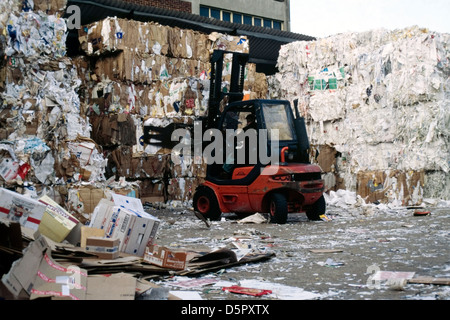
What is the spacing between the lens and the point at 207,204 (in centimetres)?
931

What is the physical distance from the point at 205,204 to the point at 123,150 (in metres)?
2.07

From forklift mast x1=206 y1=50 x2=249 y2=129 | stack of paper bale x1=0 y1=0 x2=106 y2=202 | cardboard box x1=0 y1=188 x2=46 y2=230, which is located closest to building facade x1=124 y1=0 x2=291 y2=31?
forklift mast x1=206 y1=50 x2=249 y2=129

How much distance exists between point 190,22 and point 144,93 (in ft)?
11.8

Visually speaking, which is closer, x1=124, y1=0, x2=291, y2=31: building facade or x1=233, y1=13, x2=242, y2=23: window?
x1=124, y1=0, x2=291, y2=31: building facade

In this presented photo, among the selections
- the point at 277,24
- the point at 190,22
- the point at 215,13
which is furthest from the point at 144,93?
the point at 277,24

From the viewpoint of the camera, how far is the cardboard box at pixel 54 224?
4.92 meters

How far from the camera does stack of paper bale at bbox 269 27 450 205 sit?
35.3 ft

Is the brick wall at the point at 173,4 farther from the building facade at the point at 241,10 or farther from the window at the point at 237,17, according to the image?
the window at the point at 237,17

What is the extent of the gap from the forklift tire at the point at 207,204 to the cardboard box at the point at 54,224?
4165mm

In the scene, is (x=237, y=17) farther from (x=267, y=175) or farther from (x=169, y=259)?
(x=169, y=259)

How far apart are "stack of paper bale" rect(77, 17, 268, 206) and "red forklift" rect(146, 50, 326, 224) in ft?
5.60

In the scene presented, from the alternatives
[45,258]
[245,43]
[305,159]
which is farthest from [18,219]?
[245,43]

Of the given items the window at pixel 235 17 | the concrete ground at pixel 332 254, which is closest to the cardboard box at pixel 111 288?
the concrete ground at pixel 332 254

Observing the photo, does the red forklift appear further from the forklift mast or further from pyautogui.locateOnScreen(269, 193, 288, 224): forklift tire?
the forklift mast
